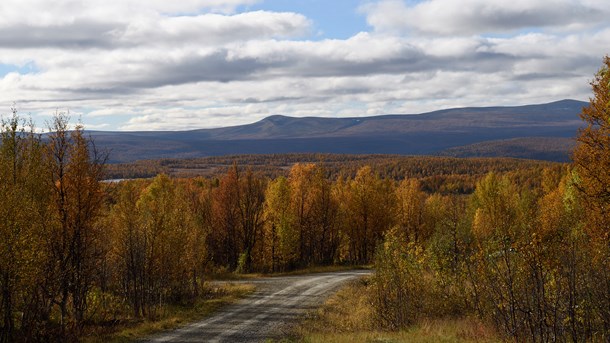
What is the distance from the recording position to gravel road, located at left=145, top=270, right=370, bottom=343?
89.5ft

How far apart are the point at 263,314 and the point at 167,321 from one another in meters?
6.72

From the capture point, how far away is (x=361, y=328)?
91.1ft

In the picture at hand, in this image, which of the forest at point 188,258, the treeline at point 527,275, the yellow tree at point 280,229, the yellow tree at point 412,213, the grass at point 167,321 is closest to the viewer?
the treeline at point 527,275

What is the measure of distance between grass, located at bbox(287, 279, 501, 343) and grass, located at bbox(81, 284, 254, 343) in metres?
7.42

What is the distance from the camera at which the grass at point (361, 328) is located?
20.4 m

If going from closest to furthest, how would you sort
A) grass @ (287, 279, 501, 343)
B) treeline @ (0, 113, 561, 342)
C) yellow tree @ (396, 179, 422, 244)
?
grass @ (287, 279, 501, 343)
treeline @ (0, 113, 561, 342)
yellow tree @ (396, 179, 422, 244)

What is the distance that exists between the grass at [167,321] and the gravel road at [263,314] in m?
0.90

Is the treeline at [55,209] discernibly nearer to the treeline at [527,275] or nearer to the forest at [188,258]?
the forest at [188,258]

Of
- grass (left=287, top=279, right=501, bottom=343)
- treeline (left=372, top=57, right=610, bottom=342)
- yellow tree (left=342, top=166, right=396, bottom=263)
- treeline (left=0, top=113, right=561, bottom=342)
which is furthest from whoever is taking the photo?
yellow tree (left=342, top=166, right=396, bottom=263)

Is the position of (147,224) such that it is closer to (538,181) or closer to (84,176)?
(84,176)

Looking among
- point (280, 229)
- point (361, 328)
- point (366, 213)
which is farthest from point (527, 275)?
point (366, 213)

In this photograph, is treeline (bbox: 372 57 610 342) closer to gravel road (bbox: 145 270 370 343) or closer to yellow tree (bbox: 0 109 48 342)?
gravel road (bbox: 145 270 370 343)

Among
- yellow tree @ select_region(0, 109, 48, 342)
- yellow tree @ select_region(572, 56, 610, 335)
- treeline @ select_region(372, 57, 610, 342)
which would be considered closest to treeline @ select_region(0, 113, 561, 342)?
yellow tree @ select_region(0, 109, 48, 342)

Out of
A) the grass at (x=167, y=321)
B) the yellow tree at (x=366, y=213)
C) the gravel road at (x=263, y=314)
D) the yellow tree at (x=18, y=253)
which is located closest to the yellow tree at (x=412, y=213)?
the yellow tree at (x=366, y=213)
